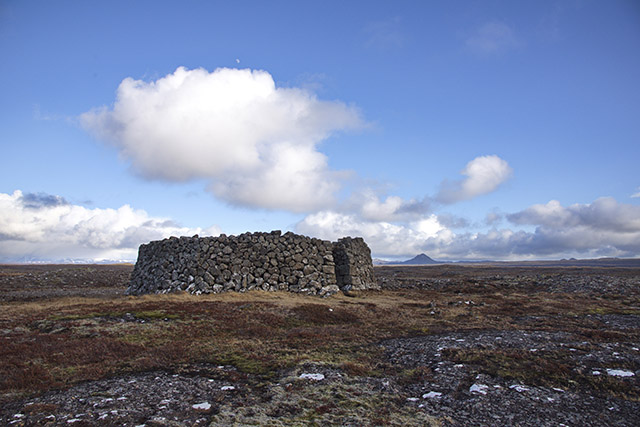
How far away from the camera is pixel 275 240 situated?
28.6 metres

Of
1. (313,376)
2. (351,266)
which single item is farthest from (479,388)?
(351,266)

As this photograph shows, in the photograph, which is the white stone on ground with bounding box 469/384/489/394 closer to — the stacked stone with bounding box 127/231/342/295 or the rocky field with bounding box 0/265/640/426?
the rocky field with bounding box 0/265/640/426

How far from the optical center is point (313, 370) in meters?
8.21

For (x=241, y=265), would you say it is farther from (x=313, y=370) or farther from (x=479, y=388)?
(x=479, y=388)

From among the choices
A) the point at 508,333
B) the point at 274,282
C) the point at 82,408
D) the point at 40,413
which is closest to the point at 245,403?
the point at 82,408

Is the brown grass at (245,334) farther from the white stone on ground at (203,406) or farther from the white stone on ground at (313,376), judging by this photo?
the white stone on ground at (203,406)

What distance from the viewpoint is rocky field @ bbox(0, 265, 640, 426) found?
5.78 m

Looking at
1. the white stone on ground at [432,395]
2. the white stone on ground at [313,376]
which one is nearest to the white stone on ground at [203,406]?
the white stone on ground at [313,376]

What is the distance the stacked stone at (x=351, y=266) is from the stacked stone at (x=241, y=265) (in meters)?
1.46

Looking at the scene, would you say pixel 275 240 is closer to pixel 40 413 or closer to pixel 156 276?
pixel 156 276

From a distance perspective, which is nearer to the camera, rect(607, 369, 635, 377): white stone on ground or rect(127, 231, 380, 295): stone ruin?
rect(607, 369, 635, 377): white stone on ground

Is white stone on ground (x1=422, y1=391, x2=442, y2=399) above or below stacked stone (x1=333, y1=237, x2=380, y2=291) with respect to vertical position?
below

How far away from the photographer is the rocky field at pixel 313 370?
228 inches

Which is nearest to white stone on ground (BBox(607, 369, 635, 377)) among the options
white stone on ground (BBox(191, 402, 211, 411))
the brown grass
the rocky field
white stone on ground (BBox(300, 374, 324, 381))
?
the rocky field
